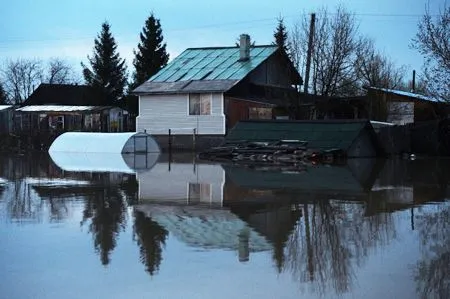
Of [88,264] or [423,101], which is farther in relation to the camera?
[423,101]

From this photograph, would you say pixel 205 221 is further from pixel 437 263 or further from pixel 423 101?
pixel 423 101

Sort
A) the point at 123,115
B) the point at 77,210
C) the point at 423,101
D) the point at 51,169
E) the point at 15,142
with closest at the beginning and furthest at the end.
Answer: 1. the point at 77,210
2. the point at 51,169
3. the point at 423,101
4. the point at 15,142
5. the point at 123,115

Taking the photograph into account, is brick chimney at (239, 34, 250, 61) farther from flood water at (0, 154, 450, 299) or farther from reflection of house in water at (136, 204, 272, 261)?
reflection of house in water at (136, 204, 272, 261)

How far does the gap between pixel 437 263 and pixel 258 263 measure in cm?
219

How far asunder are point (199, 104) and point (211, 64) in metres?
3.86

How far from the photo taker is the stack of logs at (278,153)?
28.1 m

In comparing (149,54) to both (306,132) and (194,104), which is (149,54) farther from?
(306,132)

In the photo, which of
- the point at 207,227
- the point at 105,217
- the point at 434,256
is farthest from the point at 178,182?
the point at 434,256

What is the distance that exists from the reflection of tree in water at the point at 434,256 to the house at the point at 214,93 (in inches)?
1124

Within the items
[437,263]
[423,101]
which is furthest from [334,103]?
[437,263]

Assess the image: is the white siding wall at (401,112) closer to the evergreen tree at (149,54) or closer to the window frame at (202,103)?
the window frame at (202,103)

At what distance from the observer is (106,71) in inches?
2354

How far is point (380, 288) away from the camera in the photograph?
6871mm

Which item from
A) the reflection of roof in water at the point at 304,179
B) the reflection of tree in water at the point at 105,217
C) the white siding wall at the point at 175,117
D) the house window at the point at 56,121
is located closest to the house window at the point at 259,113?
the white siding wall at the point at 175,117
